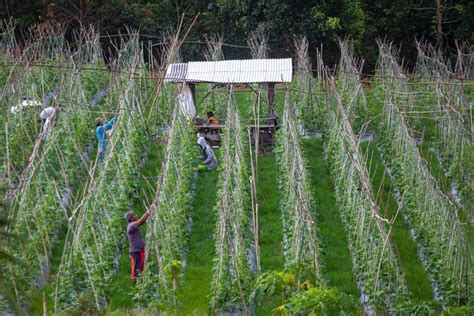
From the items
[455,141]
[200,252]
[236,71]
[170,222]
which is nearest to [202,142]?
[236,71]

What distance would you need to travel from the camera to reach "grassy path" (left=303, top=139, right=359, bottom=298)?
10.8 meters

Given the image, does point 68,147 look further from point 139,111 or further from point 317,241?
point 317,241

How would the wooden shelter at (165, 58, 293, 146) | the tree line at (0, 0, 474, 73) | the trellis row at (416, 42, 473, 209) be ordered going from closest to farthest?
the trellis row at (416, 42, 473, 209) < the wooden shelter at (165, 58, 293, 146) < the tree line at (0, 0, 474, 73)

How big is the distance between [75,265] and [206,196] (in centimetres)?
400

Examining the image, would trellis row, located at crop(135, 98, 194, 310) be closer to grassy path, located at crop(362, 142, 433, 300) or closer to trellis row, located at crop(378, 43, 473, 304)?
grassy path, located at crop(362, 142, 433, 300)

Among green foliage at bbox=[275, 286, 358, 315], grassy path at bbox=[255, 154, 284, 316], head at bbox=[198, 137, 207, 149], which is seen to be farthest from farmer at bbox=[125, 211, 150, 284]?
head at bbox=[198, 137, 207, 149]

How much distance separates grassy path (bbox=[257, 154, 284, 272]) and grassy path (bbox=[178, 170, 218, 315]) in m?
0.64

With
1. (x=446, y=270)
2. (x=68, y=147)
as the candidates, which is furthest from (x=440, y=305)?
(x=68, y=147)

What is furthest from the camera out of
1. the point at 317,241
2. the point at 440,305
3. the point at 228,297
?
the point at 317,241

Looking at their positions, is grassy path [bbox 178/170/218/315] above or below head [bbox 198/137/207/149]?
below

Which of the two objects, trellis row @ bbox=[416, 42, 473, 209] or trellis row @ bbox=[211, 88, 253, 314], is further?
trellis row @ bbox=[416, 42, 473, 209]

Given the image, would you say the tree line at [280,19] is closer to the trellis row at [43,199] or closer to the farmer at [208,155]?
the farmer at [208,155]

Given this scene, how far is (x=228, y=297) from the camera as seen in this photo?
941 cm

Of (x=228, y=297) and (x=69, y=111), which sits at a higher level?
(x=69, y=111)
